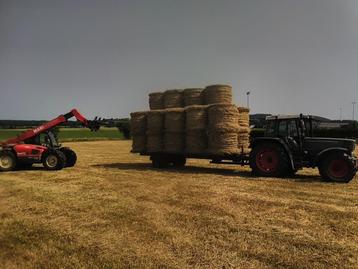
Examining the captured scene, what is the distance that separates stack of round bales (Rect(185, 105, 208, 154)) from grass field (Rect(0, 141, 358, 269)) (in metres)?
2.79

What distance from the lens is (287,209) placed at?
319 inches

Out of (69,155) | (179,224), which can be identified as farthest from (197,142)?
(179,224)

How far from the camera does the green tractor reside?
11977 mm

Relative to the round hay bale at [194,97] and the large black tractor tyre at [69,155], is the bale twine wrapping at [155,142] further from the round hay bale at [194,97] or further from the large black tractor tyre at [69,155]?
the large black tractor tyre at [69,155]

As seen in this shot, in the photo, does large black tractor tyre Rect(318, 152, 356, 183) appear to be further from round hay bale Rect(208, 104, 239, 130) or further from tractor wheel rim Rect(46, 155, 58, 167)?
tractor wheel rim Rect(46, 155, 58, 167)

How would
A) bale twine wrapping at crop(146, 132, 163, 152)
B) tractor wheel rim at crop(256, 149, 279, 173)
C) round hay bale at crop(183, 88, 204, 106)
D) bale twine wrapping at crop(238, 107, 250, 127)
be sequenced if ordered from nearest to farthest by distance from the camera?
tractor wheel rim at crop(256, 149, 279, 173)
bale twine wrapping at crop(238, 107, 250, 127)
round hay bale at crop(183, 88, 204, 106)
bale twine wrapping at crop(146, 132, 163, 152)

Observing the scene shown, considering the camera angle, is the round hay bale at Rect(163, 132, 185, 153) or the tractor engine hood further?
the round hay bale at Rect(163, 132, 185, 153)

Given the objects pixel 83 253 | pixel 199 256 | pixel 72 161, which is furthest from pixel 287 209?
pixel 72 161

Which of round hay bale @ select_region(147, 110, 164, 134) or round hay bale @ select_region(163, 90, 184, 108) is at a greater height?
round hay bale @ select_region(163, 90, 184, 108)

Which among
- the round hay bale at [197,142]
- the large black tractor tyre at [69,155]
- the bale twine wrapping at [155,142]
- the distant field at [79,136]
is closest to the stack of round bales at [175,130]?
the bale twine wrapping at [155,142]

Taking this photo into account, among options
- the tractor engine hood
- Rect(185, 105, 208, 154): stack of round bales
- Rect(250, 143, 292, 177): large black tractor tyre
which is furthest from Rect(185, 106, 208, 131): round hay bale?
the tractor engine hood

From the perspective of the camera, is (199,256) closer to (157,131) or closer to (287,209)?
(287,209)

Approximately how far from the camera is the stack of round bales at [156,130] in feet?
50.9

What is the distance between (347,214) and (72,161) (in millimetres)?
11335
